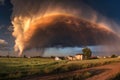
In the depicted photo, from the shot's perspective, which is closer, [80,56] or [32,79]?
[32,79]

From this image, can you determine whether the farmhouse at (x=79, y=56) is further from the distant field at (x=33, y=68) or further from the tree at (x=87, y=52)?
the distant field at (x=33, y=68)

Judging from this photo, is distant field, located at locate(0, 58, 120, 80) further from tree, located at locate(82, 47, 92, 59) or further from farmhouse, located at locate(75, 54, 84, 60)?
tree, located at locate(82, 47, 92, 59)

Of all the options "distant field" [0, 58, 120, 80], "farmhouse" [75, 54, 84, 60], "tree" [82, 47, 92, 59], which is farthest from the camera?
"tree" [82, 47, 92, 59]

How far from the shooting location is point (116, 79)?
3012cm

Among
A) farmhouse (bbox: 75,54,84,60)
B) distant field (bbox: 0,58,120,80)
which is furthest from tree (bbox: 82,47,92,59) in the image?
distant field (bbox: 0,58,120,80)

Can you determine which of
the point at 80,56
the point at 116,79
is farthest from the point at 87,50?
the point at 116,79

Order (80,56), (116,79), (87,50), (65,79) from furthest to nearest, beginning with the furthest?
(87,50)
(80,56)
(116,79)
(65,79)

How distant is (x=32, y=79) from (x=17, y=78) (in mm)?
2187

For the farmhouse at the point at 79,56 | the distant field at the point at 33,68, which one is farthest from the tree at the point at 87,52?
the distant field at the point at 33,68

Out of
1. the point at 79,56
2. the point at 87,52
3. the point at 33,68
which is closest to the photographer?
the point at 33,68

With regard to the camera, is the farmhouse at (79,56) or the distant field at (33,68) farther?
the farmhouse at (79,56)

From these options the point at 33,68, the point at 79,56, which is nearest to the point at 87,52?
the point at 79,56

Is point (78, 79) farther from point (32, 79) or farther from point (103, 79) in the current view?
point (32, 79)

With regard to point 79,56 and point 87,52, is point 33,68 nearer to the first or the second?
point 79,56
